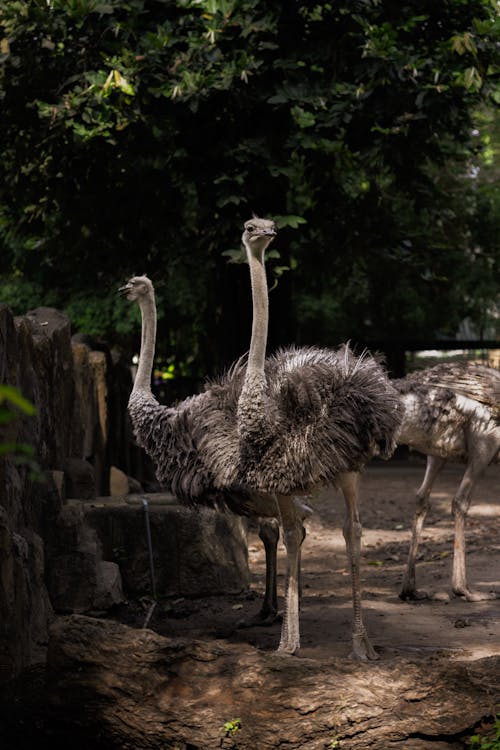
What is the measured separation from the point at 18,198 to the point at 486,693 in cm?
837

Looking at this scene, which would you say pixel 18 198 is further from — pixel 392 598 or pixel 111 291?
pixel 392 598

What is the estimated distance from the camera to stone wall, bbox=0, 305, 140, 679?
577 centimetres

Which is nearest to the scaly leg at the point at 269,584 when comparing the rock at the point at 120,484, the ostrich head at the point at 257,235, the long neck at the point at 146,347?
the long neck at the point at 146,347

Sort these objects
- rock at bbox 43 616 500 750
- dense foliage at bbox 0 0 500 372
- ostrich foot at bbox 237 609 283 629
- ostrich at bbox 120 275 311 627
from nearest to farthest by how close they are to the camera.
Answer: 1. rock at bbox 43 616 500 750
2. ostrich at bbox 120 275 311 627
3. ostrich foot at bbox 237 609 283 629
4. dense foliage at bbox 0 0 500 372

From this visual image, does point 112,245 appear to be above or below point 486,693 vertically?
above

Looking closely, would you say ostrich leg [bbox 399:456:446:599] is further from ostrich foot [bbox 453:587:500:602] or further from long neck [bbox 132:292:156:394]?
long neck [bbox 132:292:156:394]

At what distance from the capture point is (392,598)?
318 inches

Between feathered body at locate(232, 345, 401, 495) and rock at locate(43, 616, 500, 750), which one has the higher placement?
feathered body at locate(232, 345, 401, 495)

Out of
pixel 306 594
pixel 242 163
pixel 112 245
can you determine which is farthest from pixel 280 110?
pixel 306 594

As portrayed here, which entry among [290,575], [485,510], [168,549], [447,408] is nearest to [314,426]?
[290,575]

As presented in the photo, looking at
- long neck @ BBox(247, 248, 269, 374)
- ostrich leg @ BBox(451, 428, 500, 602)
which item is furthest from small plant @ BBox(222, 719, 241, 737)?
ostrich leg @ BBox(451, 428, 500, 602)

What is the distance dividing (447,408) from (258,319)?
2.22 meters

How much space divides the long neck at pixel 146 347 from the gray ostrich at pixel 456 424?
174 cm

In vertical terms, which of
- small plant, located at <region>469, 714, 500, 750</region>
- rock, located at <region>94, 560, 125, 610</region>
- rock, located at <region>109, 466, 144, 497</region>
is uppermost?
rock, located at <region>109, 466, 144, 497</region>
